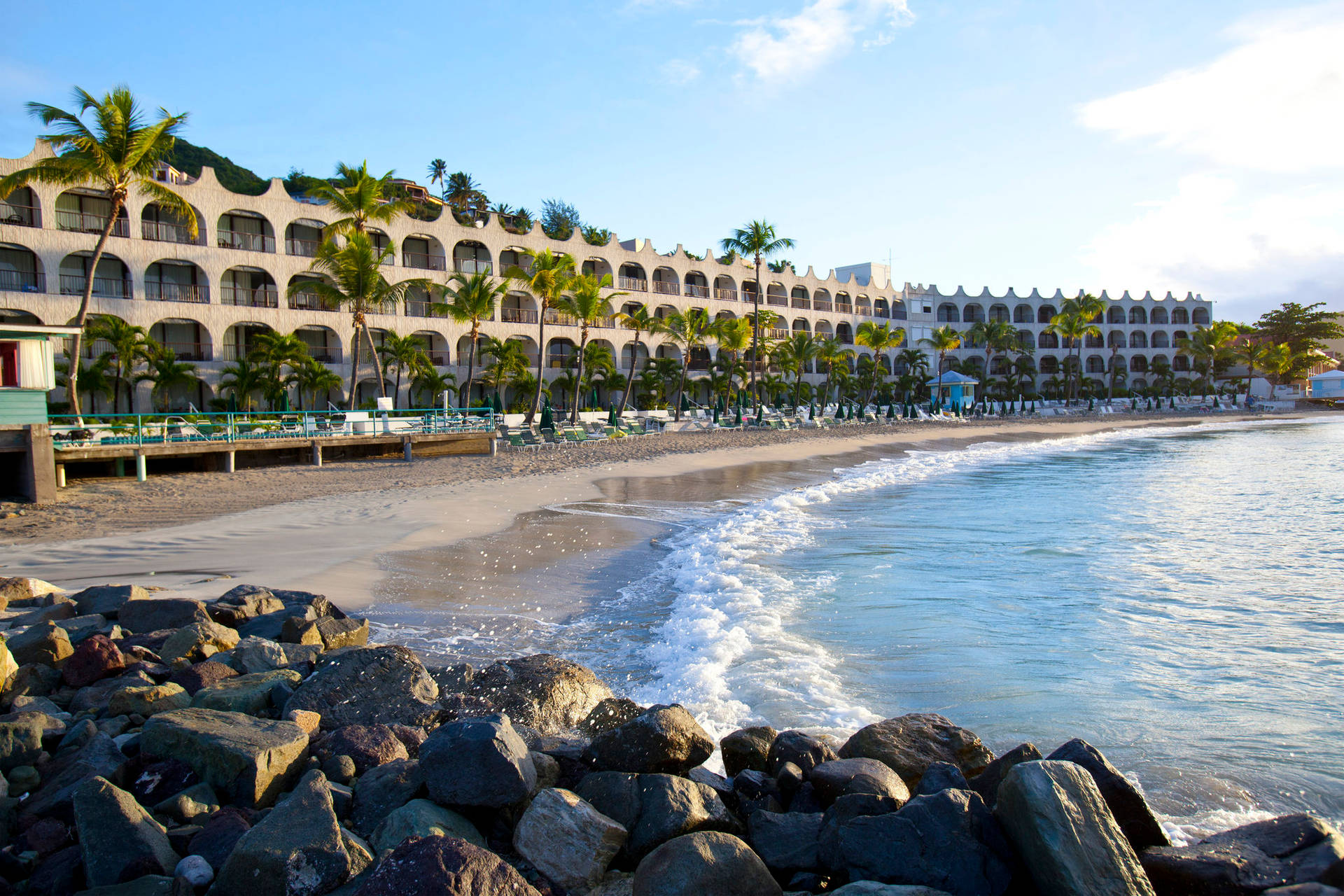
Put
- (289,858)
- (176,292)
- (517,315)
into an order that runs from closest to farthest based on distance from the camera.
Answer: (289,858)
(176,292)
(517,315)

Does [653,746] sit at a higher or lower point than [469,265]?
lower

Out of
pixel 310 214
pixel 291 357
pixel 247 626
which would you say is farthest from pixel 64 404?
pixel 247 626

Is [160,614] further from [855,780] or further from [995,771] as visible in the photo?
[995,771]

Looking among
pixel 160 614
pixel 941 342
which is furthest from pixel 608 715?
pixel 941 342

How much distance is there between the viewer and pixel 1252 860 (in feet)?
9.92

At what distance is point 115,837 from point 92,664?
256 centimetres

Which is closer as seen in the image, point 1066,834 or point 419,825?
point 1066,834

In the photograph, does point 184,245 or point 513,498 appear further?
point 184,245

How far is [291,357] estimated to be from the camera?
104 ft

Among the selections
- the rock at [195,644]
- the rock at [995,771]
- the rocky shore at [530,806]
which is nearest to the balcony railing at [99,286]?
the rock at [195,644]

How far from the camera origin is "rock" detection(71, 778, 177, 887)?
9.78 ft

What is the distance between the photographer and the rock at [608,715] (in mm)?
4770

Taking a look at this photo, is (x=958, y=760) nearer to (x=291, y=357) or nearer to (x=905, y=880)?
(x=905, y=880)

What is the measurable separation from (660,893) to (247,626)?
479 cm
